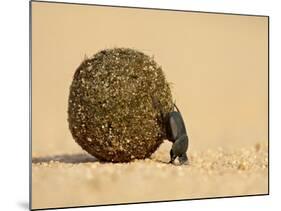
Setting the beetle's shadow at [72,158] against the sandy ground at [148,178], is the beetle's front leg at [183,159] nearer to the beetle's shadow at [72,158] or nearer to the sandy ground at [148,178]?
the sandy ground at [148,178]

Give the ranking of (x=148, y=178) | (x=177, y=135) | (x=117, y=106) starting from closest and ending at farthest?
(x=117, y=106)
(x=148, y=178)
(x=177, y=135)

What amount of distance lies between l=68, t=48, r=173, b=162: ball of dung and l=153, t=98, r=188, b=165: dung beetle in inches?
2.3

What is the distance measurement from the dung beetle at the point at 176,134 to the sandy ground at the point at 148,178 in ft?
0.19

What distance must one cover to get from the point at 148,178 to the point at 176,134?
41cm

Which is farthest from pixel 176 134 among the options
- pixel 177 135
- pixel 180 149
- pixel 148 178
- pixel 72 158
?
pixel 72 158

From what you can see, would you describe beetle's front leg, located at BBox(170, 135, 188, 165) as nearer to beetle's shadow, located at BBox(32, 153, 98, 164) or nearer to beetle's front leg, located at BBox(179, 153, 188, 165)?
beetle's front leg, located at BBox(179, 153, 188, 165)

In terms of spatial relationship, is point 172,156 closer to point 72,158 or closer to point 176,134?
point 176,134

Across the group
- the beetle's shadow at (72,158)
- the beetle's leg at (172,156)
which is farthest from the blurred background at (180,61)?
the beetle's leg at (172,156)

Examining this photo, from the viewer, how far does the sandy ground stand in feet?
15.7

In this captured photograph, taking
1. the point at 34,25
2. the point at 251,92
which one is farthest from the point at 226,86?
the point at 34,25

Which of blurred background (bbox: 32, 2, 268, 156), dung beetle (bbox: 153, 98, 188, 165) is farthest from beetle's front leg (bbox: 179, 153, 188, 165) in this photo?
blurred background (bbox: 32, 2, 268, 156)

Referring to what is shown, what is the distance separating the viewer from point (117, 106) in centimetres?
487

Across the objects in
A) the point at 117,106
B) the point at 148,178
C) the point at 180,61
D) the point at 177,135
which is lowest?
the point at 148,178

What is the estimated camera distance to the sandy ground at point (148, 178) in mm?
4786
